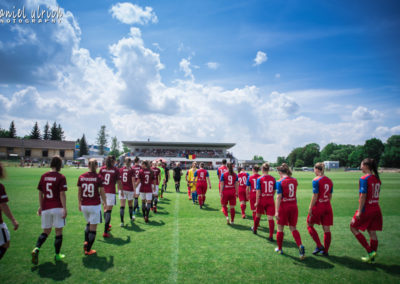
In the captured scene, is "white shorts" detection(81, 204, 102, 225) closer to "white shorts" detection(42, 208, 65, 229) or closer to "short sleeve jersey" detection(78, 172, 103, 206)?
"short sleeve jersey" detection(78, 172, 103, 206)

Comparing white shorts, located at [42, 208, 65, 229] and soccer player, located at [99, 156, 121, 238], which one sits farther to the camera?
soccer player, located at [99, 156, 121, 238]

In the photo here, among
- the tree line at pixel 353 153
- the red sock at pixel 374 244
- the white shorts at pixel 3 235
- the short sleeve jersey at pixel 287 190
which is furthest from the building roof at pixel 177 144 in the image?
the white shorts at pixel 3 235

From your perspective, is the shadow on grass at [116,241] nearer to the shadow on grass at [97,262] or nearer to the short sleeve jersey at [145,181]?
the shadow on grass at [97,262]

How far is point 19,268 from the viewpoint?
432 centimetres

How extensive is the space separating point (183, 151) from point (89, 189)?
2575 inches

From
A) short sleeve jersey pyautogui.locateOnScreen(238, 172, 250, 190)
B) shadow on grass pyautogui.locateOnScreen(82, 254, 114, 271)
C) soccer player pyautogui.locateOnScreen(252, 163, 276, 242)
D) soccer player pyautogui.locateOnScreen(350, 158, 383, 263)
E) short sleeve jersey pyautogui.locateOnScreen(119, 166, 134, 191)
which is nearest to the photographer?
shadow on grass pyautogui.locateOnScreen(82, 254, 114, 271)

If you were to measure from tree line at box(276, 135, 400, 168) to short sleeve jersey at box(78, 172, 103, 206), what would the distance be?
50842mm

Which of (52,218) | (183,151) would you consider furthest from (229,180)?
(183,151)

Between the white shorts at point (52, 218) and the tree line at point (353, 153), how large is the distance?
51545 millimetres

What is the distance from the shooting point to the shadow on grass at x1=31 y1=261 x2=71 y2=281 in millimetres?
4059

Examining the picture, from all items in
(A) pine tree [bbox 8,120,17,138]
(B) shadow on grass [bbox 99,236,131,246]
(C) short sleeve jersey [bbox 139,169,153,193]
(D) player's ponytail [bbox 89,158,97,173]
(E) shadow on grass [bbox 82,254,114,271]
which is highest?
(A) pine tree [bbox 8,120,17,138]

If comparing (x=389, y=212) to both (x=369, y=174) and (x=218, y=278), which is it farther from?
(x=218, y=278)

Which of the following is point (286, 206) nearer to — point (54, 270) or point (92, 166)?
point (92, 166)

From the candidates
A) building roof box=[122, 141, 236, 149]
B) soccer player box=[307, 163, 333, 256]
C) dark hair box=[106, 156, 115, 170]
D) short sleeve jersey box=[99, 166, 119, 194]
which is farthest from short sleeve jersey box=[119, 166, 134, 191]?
building roof box=[122, 141, 236, 149]
